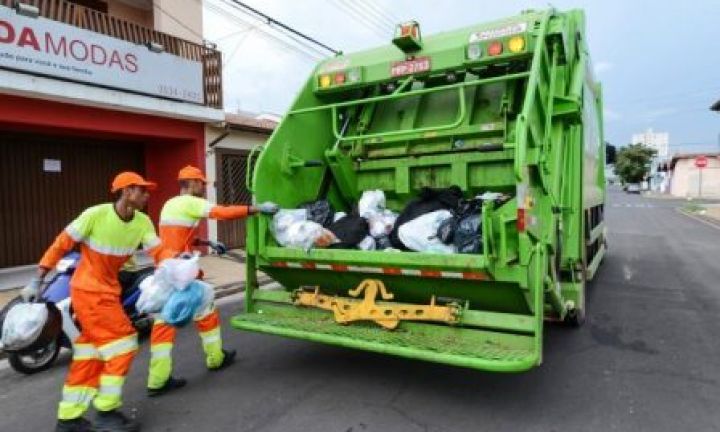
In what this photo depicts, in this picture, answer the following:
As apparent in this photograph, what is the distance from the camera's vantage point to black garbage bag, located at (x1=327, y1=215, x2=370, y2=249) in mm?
4117

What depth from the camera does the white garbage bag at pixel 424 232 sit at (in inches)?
151

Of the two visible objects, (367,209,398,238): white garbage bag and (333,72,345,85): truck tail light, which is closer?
(367,209,398,238): white garbage bag

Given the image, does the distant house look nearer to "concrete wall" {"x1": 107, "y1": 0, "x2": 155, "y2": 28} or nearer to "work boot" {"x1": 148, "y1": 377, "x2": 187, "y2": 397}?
"concrete wall" {"x1": 107, "y1": 0, "x2": 155, "y2": 28}

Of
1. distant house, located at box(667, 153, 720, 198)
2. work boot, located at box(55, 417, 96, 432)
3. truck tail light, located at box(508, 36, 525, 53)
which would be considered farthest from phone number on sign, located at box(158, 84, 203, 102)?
distant house, located at box(667, 153, 720, 198)

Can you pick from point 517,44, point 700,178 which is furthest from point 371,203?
point 700,178

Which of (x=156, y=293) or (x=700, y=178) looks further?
(x=700, y=178)

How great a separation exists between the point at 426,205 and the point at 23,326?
102 inches

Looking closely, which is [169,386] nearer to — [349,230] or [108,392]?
[108,392]

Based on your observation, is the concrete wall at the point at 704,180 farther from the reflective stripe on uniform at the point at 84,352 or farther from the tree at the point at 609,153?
the reflective stripe on uniform at the point at 84,352

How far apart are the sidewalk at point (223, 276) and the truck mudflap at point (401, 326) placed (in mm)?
3677

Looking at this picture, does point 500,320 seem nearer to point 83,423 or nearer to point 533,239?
point 533,239

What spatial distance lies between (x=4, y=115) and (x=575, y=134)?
681 cm

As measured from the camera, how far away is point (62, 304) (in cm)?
420

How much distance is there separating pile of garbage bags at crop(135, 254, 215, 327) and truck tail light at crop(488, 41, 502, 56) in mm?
2564
